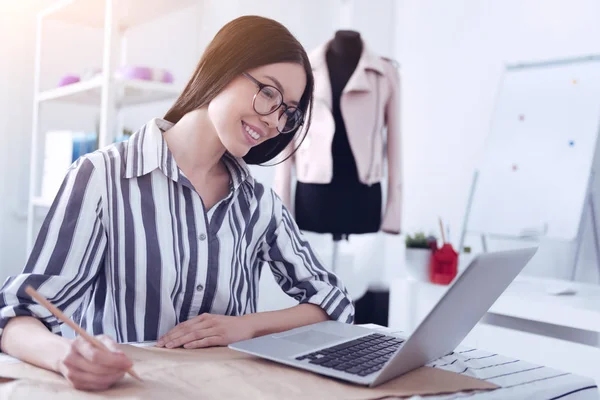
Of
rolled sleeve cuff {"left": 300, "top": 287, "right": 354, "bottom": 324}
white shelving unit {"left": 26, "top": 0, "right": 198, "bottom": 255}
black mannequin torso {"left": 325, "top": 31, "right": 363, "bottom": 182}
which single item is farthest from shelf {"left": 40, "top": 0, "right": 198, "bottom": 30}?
rolled sleeve cuff {"left": 300, "top": 287, "right": 354, "bottom": 324}

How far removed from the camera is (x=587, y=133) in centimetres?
234

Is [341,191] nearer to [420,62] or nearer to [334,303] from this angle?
[420,62]

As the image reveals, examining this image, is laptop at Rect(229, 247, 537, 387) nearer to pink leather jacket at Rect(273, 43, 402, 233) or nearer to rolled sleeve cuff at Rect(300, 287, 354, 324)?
rolled sleeve cuff at Rect(300, 287, 354, 324)

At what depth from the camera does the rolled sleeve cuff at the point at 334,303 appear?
1.08m

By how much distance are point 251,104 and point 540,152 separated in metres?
1.80

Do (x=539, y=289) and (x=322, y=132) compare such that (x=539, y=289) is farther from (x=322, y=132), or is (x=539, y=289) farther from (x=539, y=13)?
(x=539, y=13)

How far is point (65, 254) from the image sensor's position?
2.95 ft

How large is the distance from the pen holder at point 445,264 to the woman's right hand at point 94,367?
6.14 feet

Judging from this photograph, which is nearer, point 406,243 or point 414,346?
point 414,346

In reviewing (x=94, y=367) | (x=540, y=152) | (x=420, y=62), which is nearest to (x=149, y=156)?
(x=94, y=367)

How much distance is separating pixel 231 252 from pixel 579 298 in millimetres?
1530

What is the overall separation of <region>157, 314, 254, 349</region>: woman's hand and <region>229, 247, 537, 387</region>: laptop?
6 cm

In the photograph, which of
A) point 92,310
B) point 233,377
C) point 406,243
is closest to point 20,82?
point 406,243

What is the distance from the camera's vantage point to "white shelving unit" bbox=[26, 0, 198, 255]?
223 cm
